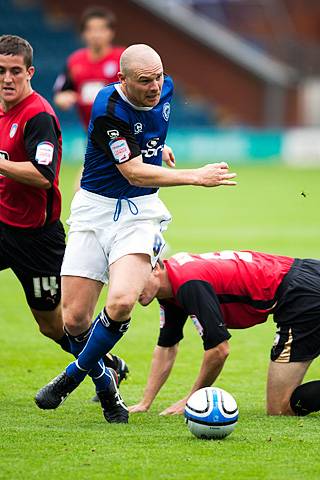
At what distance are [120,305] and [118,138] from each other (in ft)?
3.30

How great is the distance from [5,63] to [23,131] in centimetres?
45

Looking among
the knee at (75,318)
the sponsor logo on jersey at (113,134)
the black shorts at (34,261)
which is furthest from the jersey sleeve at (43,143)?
the knee at (75,318)

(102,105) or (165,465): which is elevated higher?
(102,105)

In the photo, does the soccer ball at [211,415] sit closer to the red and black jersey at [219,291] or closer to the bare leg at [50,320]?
A: the red and black jersey at [219,291]

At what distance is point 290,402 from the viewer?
660cm

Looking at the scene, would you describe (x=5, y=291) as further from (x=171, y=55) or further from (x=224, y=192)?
(x=171, y=55)

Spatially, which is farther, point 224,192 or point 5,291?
point 224,192

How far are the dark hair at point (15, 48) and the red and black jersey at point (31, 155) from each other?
0.25m

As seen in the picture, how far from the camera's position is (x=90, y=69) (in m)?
12.4

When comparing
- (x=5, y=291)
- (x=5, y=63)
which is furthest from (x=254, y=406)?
(x=5, y=291)

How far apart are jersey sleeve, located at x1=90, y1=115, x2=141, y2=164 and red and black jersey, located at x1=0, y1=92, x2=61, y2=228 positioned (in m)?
0.45

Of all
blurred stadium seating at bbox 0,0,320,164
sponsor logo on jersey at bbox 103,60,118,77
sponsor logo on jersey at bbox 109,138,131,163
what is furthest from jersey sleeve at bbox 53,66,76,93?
blurred stadium seating at bbox 0,0,320,164

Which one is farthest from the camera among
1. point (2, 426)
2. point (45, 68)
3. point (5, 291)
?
point (45, 68)

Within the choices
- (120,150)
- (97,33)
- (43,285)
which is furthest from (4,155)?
(97,33)
